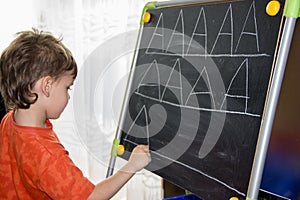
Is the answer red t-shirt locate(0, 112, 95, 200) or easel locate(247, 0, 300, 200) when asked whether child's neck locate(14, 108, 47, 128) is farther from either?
easel locate(247, 0, 300, 200)

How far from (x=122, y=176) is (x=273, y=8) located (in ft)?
2.23

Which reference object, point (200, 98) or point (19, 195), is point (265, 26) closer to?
point (200, 98)

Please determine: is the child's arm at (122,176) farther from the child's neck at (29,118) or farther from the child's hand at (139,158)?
the child's neck at (29,118)

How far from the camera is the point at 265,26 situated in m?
1.07

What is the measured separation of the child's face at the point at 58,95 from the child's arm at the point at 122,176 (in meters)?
0.27

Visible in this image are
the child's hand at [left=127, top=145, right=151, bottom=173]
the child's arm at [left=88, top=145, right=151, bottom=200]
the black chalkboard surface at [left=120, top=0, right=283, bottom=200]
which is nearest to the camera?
the black chalkboard surface at [left=120, top=0, right=283, bottom=200]

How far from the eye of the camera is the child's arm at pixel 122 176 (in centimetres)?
119

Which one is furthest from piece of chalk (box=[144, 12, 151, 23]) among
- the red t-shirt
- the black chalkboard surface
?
the red t-shirt

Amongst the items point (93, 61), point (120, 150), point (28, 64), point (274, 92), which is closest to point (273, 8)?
point (274, 92)

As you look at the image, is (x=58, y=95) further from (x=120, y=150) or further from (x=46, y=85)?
(x=120, y=150)

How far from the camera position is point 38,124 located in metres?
1.20

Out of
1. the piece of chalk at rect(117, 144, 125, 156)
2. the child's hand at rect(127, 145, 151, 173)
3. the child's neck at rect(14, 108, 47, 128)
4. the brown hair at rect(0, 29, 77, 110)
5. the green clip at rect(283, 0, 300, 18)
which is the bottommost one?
the piece of chalk at rect(117, 144, 125, 156)

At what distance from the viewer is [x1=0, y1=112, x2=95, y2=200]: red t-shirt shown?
1.12m

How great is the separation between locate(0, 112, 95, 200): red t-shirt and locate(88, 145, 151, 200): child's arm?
0.05 meters
